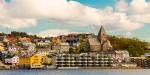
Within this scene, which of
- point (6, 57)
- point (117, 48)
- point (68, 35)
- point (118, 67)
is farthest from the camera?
point (68, 35)

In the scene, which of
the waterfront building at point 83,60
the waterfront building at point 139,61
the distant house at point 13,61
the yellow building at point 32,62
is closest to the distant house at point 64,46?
the waterfront building at point 139,61

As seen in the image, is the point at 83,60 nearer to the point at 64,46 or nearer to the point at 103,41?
the point at 103,41

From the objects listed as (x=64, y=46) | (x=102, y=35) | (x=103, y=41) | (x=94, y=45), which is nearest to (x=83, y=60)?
(x=94, y=45)

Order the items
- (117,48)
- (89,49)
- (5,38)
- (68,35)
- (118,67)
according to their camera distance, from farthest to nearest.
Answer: (68,35), (5,38), (117,48), (89,49), (118,67)

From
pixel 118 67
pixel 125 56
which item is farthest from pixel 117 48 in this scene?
pixel 118 67

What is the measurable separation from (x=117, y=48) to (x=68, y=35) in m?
26.2

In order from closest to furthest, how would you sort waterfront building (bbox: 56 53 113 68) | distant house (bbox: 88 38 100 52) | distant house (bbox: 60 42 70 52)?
waterfront building (bbox: 56 53 113 68) < distant house (bbox: 88 38 100 52) < distant house (bbox: 60 42 70 52)

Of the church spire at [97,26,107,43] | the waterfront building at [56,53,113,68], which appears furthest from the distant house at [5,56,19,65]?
the church spire at [97,26,107,43]

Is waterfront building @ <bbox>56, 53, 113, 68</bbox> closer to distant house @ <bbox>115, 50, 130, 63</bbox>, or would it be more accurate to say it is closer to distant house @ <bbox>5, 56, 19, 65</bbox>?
distant house @ <bbox>115, 50, 130, 63</bbox>

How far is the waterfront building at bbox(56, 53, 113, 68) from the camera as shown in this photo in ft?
249

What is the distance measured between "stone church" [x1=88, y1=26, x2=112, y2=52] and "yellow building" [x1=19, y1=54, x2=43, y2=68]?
51.6 feet

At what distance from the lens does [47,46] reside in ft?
337

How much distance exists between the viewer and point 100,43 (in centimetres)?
9331

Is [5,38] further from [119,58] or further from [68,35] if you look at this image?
[119,58]
